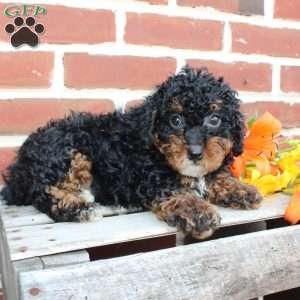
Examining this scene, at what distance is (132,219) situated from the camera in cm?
150

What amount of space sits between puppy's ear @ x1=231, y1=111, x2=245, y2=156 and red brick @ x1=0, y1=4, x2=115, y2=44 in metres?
0.72

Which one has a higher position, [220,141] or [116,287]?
[220,141]

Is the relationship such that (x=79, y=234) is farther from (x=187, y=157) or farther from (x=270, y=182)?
(x=270, y=182)

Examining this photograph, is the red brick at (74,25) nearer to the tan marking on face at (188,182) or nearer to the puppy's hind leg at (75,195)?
the puppy's hind leg at (75,195)

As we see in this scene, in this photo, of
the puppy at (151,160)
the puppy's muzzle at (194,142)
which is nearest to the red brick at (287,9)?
the puppy at (151,160)

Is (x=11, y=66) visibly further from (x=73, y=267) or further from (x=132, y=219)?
(x=73, y=267)

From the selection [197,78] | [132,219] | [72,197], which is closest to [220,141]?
[197,78]

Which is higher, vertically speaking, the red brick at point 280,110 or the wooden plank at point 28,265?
the red brick at point 280,110

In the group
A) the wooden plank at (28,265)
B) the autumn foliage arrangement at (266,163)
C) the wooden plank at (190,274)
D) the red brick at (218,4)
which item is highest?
the red brick at (218,4)

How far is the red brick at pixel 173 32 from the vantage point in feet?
7.06

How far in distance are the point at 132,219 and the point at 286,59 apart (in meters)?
1.40

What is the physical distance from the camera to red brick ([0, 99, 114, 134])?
197cm

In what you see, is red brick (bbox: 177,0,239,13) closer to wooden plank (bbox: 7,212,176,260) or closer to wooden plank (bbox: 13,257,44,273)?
wooden plank (bbox: 7,212,176,260)

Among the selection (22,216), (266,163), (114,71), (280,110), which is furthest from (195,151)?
(280,110)
